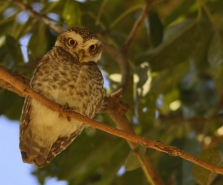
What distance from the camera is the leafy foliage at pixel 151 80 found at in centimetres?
254

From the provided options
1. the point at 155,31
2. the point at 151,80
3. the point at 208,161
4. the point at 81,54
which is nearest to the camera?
the point at 208,161

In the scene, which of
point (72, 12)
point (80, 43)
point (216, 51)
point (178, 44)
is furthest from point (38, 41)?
point (216, 51)

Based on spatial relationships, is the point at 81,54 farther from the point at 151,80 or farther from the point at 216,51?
the point at 216,51

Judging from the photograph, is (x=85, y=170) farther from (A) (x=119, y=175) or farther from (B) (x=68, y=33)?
(B) (x=68, y=33)

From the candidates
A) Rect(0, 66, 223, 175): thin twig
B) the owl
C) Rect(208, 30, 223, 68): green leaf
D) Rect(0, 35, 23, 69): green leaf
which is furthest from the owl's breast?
Rect(208, 30, 223, 68): green leaf

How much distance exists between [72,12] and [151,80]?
48 cm

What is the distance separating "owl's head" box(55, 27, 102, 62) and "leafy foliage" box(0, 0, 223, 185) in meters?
0.16

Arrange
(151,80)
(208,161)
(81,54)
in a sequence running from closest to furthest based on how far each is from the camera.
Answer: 1. (208,161)
2. (81,54)
3. (151,80)

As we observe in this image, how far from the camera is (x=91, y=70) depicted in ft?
7.63

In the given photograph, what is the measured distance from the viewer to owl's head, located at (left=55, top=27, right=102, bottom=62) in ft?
7.88

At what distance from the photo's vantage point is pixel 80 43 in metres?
2.42

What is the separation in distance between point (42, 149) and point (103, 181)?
0.54m

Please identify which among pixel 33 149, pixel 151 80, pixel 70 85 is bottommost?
pixel 33 149

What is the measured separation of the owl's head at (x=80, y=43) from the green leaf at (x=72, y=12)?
0.17m
